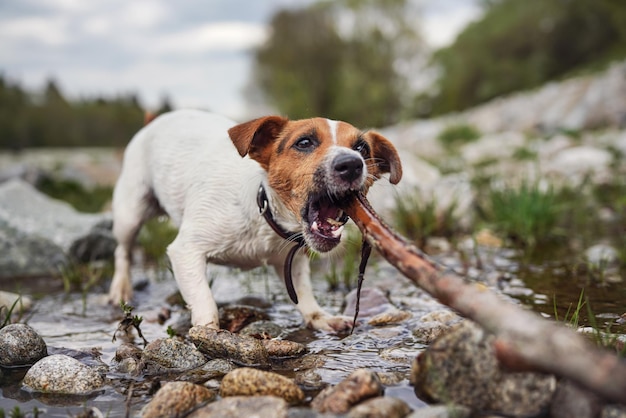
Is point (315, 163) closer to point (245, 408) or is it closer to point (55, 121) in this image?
point (245, 408)

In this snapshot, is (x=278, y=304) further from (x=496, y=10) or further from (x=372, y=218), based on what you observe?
(x=496, y=10)

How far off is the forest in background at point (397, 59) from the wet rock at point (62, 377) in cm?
2211

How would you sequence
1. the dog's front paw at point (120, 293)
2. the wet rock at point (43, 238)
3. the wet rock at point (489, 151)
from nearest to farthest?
the dog's front paw at point (120, 293)
the wet rock at point (43, 238)
the wet rock at point (489, 151)

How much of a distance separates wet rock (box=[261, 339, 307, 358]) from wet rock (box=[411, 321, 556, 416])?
95 cm

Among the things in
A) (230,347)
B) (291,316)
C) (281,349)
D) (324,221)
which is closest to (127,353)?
(230,347)

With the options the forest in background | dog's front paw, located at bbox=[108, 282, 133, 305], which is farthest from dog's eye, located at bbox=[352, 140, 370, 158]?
the forest in background

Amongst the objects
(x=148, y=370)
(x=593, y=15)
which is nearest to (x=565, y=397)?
(x=148, y=370)

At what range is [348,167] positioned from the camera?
2.88 m

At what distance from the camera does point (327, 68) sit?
3753 centimetres

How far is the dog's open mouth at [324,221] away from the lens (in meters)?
3.06

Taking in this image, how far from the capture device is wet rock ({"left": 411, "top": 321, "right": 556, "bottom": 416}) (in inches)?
78.1

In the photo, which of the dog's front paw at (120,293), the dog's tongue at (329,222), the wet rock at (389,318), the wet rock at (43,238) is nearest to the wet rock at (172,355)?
the dog's tongue at (329,222)

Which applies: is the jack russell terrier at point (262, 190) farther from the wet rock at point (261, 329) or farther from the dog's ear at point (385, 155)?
the wet rock at point (261, 329)

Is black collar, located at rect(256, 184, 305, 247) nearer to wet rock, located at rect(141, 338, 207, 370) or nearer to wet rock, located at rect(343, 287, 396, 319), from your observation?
wet rock, located at rect(343, 287, 396, 319)
